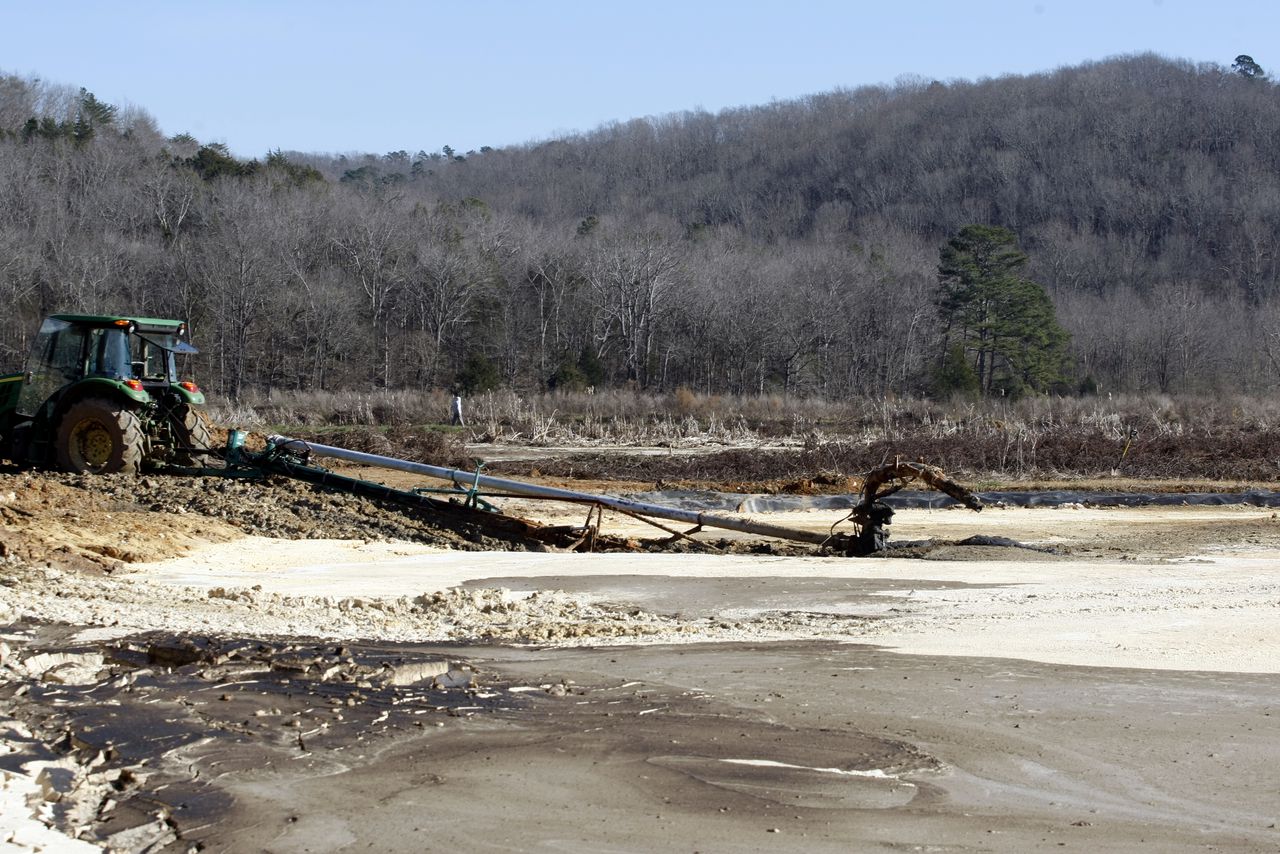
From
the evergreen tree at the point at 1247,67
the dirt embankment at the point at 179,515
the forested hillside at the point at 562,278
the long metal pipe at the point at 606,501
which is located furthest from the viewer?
the evergreen tree at the point at 1247,67

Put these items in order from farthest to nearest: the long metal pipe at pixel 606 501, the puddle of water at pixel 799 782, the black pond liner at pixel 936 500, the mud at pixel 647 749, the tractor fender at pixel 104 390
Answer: the black pond liner at pixel 936 500 → the tractor fender at pixel 104 390 → the long metal pipe at pixel 606 501 → the puddle of water at pixel 799 782 → the mud at pixel 647 749

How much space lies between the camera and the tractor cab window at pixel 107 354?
54.5 feet

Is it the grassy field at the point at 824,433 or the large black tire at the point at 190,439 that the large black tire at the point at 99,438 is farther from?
the grassy field at the point at 824,433

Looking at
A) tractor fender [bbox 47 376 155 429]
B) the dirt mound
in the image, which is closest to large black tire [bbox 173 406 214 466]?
tractor fender [bbox 47 376 155 429]

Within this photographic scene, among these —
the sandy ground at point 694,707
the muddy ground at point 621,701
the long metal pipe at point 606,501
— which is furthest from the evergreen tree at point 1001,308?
the sandy ground at point 694,707

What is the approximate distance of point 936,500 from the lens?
20422 millimetres

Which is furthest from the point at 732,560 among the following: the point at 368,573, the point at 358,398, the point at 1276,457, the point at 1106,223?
the point at 1106,223

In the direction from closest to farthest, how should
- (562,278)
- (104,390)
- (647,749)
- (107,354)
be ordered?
(647,749) < (104,390) < (107,354) < (562,278)

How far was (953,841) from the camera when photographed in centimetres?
536

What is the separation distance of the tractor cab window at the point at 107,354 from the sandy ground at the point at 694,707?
210 inches

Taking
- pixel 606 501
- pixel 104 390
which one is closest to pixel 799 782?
pixel 606 501

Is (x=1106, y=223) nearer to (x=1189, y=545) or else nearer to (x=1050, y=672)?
(x=1189, y=545)

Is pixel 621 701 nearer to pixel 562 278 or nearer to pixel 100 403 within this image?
pixel 100 403

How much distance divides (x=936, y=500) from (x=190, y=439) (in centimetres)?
1130
